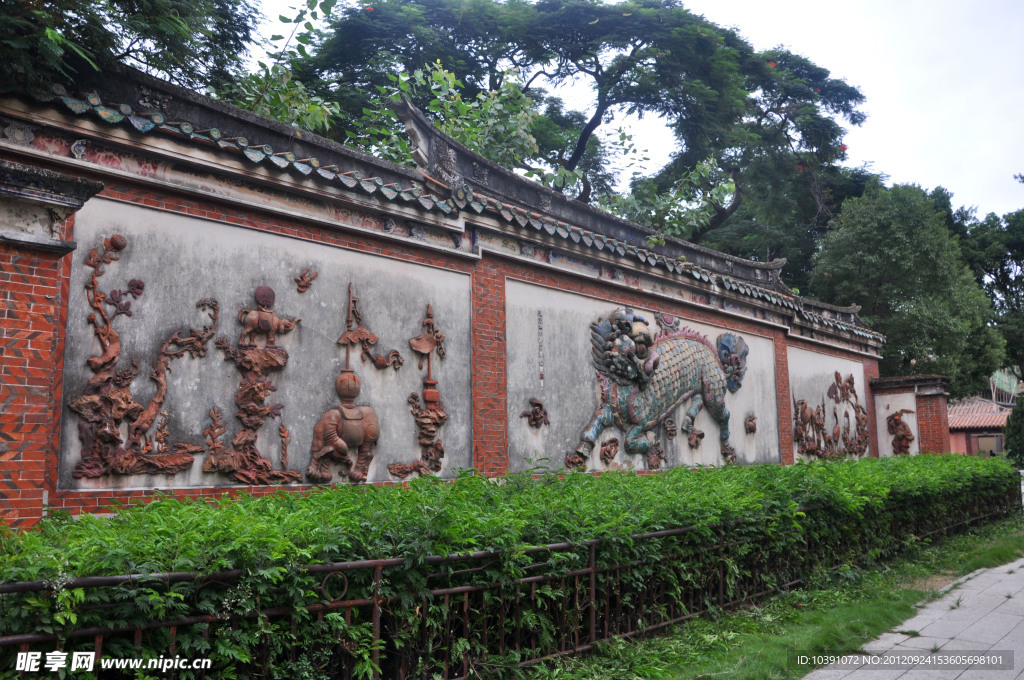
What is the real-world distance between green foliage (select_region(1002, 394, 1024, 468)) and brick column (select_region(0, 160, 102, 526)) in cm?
2369

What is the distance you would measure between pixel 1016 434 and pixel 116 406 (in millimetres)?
23973

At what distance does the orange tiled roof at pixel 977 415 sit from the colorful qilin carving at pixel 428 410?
115 feet

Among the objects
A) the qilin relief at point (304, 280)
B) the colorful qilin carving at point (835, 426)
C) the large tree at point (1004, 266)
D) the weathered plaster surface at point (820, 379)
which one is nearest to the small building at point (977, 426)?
the large tree at point (1004, 266)

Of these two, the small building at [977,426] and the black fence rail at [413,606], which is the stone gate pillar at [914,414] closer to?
the black fence rail at [413,606]

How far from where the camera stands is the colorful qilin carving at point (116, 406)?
478cm

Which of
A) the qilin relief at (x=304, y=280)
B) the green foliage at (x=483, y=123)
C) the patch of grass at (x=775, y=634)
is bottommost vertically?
the patch of grass at (x=775, y=634)

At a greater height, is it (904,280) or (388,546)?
(904,280)

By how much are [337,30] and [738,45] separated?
12.0 m

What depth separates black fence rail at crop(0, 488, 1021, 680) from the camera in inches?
108

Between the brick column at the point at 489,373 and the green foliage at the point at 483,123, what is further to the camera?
the green foliage at the point at 483,123

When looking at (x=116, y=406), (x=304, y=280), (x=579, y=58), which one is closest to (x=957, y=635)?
(x=304, y=280)

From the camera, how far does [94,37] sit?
5.16 meters

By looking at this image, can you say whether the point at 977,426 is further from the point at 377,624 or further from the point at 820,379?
the point at 377,624

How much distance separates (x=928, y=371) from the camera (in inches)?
709
